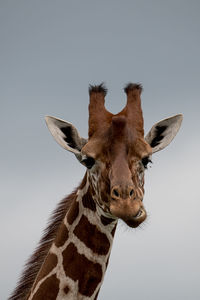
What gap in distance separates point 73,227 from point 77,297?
1.33 meters

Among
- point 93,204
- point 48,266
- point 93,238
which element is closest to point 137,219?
point 93,238

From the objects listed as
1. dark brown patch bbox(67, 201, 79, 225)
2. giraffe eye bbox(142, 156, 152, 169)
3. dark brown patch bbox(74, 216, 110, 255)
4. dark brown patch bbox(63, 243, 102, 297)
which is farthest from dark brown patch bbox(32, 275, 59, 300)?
giraffe eye bbox(142, 156, 152, 169)

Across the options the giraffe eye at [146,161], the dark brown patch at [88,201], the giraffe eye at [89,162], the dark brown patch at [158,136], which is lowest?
the dark brown patch at [88,201]

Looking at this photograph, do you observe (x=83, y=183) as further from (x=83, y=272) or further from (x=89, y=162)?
(x=83, y=272)

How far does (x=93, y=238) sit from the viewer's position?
8328 millimetres

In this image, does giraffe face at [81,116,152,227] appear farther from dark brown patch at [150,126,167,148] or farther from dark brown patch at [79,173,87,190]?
dark brown patch at [150,126,167,148]

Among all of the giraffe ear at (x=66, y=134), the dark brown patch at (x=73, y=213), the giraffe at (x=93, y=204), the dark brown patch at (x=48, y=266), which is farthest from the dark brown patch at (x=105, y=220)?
the giraffe ear at (x=66, y=134)

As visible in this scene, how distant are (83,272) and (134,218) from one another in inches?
68.0

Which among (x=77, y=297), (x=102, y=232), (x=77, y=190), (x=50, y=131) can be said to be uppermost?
(x=50, y=131)

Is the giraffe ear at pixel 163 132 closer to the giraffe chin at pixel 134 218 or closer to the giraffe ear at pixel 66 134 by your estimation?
the giraffe ear at pixel 66 134

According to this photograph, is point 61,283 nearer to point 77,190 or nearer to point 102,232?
point 102,232

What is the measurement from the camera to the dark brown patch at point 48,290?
8070 mm

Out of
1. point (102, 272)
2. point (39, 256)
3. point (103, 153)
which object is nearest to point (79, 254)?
point (102, 272)

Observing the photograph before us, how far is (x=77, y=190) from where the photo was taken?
30.8 ft
